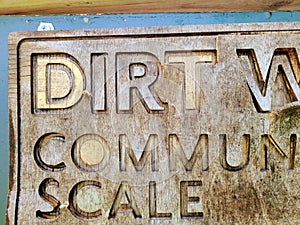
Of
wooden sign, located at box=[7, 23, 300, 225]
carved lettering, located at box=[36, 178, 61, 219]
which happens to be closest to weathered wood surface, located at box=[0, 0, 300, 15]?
wooden sign, located at box=[7, 23, 300, 225]

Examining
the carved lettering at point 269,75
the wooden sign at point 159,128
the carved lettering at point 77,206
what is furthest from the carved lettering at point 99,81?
the carved lettering at point 269,75

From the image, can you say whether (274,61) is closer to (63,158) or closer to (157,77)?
(157,77)

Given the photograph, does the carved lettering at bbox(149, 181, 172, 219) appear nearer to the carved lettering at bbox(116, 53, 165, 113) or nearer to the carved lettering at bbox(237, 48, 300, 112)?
the carved lettering at bbox(116, 53, 165, 113)

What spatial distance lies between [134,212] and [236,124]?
12.7 inches

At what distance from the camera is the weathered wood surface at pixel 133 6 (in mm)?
1036

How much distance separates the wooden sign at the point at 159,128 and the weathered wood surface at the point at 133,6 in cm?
14

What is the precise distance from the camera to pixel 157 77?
36.4 inches

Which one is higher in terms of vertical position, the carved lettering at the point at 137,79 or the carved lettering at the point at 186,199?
the carved lettering at the point at 137,79

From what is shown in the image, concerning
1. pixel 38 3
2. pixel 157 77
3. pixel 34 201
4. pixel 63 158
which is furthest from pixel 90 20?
pixel 34 201

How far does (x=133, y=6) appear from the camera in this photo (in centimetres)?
104

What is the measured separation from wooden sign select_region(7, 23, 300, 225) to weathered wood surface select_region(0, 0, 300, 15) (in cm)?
14

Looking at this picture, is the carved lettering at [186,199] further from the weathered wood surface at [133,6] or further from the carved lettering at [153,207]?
the weathered wood surface at [133,6]

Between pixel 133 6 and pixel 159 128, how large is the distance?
0.36 metres

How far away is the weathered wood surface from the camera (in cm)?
104
